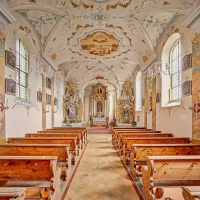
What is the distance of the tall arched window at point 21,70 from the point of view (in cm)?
685

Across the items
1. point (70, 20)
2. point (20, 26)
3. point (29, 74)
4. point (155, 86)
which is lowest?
point (155, 86)

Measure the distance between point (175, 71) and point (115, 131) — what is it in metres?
4.36

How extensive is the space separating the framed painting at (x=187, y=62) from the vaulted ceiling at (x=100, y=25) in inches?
60.9

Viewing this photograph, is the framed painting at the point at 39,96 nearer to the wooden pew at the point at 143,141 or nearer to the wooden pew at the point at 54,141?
the wooden pew at the point at 54,141

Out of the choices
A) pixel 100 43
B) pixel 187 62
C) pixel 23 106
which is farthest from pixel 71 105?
pixel 187 62

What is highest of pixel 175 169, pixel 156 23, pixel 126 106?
pixel 156 23

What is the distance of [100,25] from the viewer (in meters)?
7.68

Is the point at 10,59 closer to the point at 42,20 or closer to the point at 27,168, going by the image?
the point at 42,20

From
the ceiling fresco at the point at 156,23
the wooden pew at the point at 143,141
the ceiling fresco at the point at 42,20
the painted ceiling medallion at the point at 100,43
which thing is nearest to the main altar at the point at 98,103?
the painted ceiling medallion at the point at 100,43

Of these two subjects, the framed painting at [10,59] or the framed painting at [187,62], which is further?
the framed painting at [187,62]

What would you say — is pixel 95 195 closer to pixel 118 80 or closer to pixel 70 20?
pixel 70 20

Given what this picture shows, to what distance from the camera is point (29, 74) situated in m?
7.86

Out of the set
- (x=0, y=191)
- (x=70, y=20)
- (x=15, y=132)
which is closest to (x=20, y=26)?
(x=70, y=20)

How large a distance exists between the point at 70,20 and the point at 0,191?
7.18m
